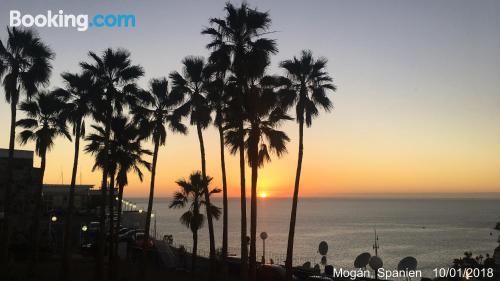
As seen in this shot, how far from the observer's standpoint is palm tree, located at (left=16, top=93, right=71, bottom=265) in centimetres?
3100

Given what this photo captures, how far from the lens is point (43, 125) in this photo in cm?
3189

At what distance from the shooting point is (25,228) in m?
43.6

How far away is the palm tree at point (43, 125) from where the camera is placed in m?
31.0

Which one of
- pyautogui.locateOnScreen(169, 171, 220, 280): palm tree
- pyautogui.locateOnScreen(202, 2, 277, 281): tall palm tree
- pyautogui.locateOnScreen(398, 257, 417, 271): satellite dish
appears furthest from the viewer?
pyautogui.locateOnScreen(398, 257, 417, 271): satellite dish

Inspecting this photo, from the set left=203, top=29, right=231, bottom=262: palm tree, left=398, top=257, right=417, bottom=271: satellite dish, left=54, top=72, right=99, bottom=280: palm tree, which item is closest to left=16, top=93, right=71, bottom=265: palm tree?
left=54, top=72, right=99, bottom=280: palm tree

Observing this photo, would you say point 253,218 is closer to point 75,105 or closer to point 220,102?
point 220,102

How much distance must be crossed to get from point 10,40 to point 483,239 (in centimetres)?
16417

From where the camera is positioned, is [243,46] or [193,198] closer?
[243,46]

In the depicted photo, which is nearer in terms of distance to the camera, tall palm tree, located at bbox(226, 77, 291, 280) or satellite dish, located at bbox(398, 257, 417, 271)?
tall palm tree, located at bbox(226, 77, 291, 280)

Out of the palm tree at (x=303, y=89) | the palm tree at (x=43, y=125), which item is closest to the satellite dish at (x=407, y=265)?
the palm tree at (x=303, y=89)

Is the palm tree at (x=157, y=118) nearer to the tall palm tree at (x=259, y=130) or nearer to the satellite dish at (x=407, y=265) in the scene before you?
the tall palm tree at (x=259, y=130)

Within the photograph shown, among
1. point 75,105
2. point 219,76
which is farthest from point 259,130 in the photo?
point 75,105

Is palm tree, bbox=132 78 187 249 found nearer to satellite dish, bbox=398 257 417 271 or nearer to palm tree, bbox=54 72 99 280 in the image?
palm tree, bbox=54 72 99 280

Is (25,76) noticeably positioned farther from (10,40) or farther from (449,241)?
(449,241)
